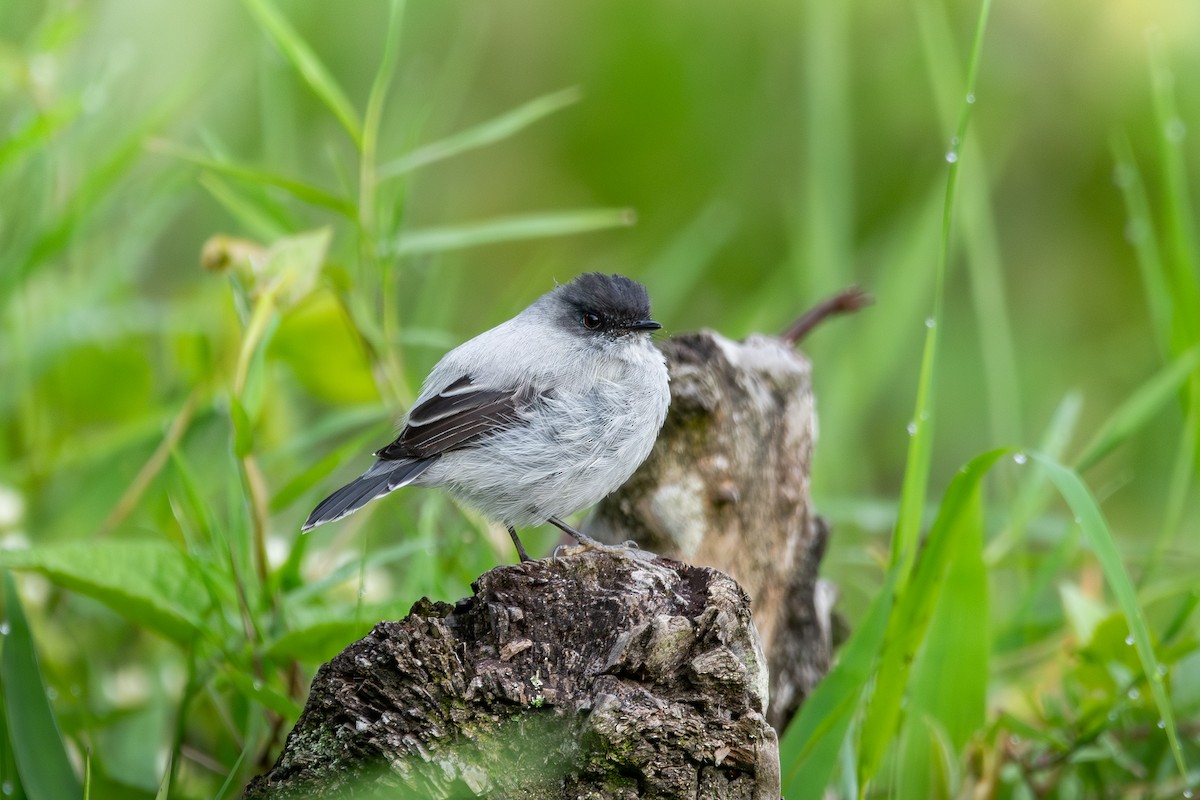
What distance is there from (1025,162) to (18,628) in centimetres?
572

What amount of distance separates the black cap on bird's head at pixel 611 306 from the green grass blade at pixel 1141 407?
117 cm

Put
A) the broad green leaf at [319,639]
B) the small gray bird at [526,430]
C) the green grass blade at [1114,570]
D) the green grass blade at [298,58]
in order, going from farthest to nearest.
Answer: the green grass blade at [298,58] → the small gray bird at [526,430] → the broad green leaf at [319,639] → the green grass blade at [1114,570]

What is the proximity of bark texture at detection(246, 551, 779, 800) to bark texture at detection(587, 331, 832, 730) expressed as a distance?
755 millimetres

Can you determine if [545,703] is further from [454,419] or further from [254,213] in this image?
[254,213]

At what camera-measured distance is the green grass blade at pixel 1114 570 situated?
2238 mm

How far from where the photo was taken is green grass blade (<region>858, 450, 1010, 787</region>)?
245 centimetres

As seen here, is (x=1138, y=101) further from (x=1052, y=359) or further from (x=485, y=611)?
(x=485, y=611)

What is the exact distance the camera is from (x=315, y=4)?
6453mm

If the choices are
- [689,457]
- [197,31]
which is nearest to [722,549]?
[689,457]

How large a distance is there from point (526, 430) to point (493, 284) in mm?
3568

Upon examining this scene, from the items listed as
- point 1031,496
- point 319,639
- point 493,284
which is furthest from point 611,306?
point 493,284

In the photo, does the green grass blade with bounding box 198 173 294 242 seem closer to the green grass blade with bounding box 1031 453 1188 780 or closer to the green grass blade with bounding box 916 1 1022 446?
the green grass blade with bounding box 916 1 1022 446

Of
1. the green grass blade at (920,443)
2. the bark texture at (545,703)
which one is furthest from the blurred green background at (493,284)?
the bark texture at (545,703)

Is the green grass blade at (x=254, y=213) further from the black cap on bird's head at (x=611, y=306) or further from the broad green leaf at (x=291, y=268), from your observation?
the black cap on bird's head at (x=611, y=306)
